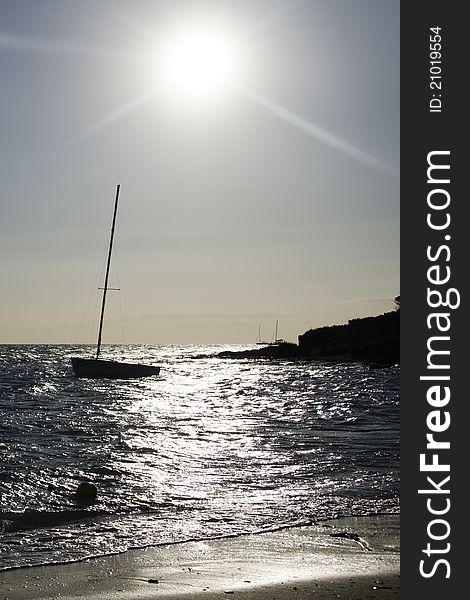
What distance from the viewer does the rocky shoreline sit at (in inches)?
3656

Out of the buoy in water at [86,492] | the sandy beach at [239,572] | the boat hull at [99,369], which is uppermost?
the boat hull at [99,369]

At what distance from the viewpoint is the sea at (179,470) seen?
43.1 ft

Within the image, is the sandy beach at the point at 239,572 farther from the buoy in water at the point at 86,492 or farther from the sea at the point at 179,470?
the buoy in water at the point at 86,492

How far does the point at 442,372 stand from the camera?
6988mm

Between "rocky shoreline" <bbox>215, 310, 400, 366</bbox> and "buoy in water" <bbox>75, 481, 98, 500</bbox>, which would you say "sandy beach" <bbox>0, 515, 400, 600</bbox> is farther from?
"rocky shoreline" <bbox>215, 310, 400, 366</bbox>

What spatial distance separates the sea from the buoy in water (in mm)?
146

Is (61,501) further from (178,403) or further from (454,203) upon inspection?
(178,403)

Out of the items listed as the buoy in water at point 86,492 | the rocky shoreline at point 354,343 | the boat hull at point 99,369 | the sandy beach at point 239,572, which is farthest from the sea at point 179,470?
the rocky shoreline at point 354,343

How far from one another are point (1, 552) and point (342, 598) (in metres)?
5.51

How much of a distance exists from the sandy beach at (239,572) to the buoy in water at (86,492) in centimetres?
453

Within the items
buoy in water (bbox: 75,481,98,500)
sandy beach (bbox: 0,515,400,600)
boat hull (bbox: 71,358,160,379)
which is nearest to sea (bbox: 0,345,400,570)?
buoy in water (bbox: 75,481,98,500)

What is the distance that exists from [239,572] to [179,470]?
9.18 m

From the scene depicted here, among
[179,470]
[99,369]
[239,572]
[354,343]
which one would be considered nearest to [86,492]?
[179,470]

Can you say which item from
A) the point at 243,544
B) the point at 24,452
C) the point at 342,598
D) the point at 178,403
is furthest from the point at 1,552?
the point at 178,403
